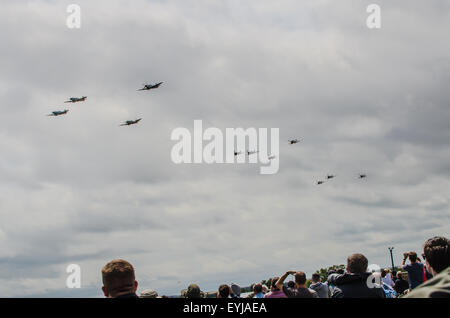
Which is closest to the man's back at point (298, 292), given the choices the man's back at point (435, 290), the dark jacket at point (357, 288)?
the dark jacket at point (357, 288)

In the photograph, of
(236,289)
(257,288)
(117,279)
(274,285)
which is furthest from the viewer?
(257,288)

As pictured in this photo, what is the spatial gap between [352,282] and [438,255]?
4.83 meters

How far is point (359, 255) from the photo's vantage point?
1095 centimetres

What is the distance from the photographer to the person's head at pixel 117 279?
6141mm

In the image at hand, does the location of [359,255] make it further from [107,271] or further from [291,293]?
[107,271]

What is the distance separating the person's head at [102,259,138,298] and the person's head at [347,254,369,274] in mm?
6112

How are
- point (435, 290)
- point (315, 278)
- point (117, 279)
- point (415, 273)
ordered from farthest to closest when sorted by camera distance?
point (315, 278), point (415, 273), point (117, 279), point (435, 290)

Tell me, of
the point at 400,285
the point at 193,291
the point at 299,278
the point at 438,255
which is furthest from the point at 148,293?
the point at 400,285

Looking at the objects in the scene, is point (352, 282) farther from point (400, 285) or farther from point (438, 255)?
point (400, 285)

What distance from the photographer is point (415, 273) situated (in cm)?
1617

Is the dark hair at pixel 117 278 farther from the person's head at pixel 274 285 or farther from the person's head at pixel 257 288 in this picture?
the person's head at pixel 257 288
